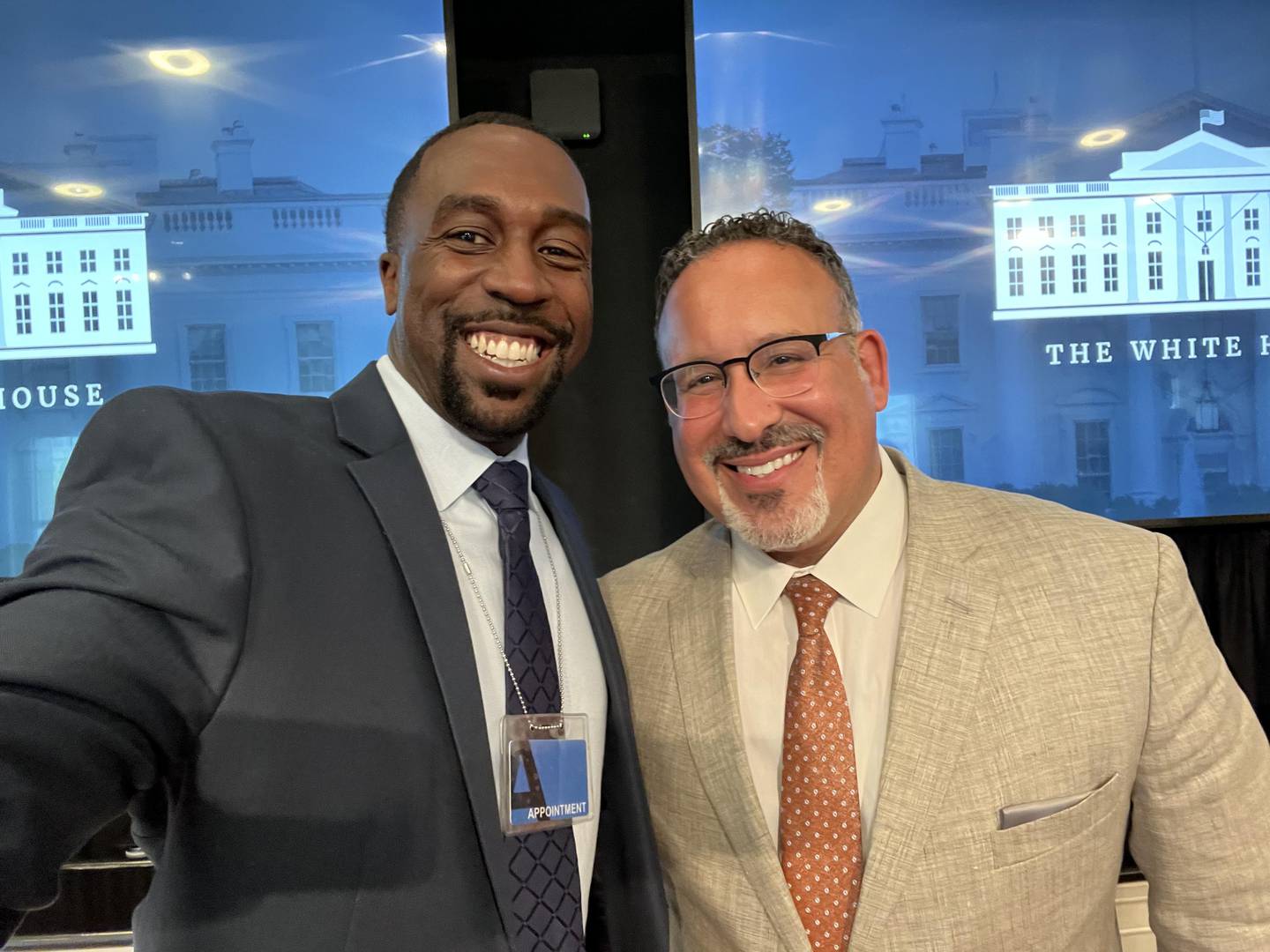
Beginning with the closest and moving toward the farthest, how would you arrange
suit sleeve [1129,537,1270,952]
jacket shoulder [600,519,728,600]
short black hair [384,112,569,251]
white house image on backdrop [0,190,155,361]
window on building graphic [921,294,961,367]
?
suit sleeve [1129,537,1270,952] < short black hair [384,112,569,251] < jacket shoulder [600,519,728,600] < white house image on backdrop [0,190,155,361] < window on building graphic [921,294,961,367]

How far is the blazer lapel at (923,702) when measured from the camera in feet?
4.27

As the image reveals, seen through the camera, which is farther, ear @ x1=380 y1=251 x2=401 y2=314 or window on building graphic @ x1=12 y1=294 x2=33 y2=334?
window on building graphic @ x1=12 y1=294 x2=33 y2=334

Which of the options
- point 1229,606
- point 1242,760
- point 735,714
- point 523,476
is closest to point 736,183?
point 523,476

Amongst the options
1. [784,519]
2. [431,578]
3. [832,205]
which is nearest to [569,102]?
[832,205]

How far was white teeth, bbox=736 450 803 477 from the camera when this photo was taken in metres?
1.55

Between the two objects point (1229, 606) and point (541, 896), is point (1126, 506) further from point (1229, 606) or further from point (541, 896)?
point (541, 896)

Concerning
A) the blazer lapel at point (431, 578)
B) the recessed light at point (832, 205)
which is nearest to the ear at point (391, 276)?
the blazer lapel at point (431, 578)

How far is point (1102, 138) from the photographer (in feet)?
9.37

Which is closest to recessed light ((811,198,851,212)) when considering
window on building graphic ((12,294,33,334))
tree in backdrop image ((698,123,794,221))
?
tree in backdrop image ((698,123,794,221))

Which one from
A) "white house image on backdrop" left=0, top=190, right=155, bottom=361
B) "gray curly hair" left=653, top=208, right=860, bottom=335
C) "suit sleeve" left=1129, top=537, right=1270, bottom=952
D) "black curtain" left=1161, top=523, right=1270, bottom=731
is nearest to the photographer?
"suit sleeve" left=1129, top=537, right=1270, bottom=952

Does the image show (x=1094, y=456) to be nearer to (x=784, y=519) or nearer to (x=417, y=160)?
(x=784, y=519)

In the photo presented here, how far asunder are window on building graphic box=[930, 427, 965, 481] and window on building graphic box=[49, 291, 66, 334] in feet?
9.55

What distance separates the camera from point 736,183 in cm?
278

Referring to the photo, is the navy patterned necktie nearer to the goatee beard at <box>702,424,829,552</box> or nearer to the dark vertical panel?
the goatee beard at <box>702,424,829,552</box>
